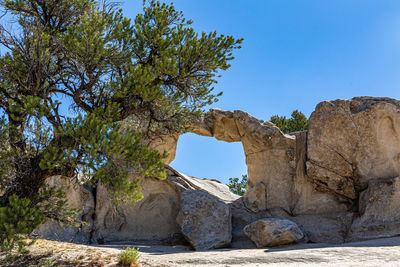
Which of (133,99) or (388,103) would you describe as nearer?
(133,99)

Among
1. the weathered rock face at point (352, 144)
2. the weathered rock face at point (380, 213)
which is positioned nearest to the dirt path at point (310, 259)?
the weathered rock face at point (380, 213)

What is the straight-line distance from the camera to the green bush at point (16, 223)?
7973 mm

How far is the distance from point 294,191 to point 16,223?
1443cm

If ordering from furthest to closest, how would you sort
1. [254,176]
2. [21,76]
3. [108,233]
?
[254,176] < [108,233] < [21,76]

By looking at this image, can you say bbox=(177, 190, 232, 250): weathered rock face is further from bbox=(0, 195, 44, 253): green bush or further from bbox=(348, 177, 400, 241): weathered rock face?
bbox=(0, 195, 44, 253): green bush

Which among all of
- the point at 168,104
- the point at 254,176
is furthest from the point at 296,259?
the point at 254,176

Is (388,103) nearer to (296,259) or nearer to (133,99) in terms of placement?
(296,259)

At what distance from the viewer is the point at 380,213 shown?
1566 cm

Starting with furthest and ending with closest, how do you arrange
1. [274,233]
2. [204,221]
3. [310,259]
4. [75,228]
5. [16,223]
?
[75,228], [204,221], [274,233], [310,259], [16,223]

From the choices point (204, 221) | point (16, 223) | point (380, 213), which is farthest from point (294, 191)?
point (16, 223)

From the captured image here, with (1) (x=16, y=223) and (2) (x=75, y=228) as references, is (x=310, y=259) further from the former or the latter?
(2) (x=75, y=228)

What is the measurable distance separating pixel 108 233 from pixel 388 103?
15.6 m

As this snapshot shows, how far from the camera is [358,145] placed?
17688 mm

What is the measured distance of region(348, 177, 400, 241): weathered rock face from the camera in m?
15.1
